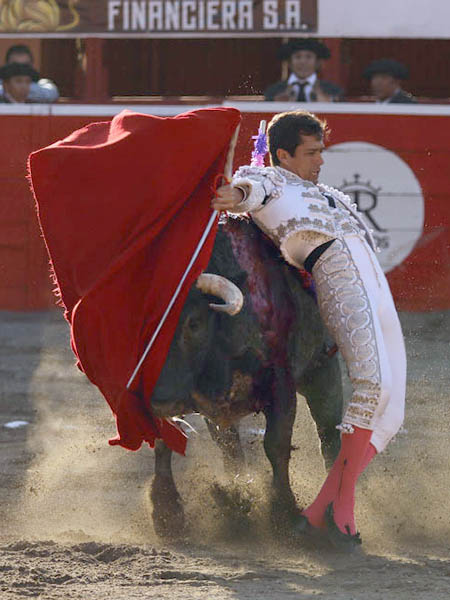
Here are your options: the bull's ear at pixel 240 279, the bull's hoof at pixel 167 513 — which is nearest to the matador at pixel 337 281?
the bull's ear at pixel 240 279

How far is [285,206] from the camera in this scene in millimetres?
3834

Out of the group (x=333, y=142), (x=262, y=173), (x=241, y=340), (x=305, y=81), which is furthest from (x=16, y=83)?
(x=241, y=340)

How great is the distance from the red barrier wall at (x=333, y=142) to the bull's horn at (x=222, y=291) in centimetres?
428

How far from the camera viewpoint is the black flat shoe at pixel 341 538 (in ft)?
12.0

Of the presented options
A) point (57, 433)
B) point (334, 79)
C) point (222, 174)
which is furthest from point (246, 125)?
point (222, 174)

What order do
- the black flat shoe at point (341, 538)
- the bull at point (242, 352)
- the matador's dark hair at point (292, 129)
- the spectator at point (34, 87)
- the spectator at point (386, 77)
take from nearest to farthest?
the black flat shoe at point (341, 538) < the bull at point (242, 352) < the matador's dark hair at point (292, 129) < the spectator at point (34, 87) < the spectator at point (386, 77)

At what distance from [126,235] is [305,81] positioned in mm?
4619

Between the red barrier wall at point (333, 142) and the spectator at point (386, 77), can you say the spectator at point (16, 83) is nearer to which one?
the red barrier wall at point (333, 142)

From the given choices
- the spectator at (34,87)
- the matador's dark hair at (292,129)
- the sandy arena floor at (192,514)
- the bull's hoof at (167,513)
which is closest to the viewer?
the sandy arena floor at (192,514)

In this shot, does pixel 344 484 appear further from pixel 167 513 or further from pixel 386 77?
pixel 386 77

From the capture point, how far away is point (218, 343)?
12.6 feet

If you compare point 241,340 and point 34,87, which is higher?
point 34,87

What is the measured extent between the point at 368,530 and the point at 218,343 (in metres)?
0.72

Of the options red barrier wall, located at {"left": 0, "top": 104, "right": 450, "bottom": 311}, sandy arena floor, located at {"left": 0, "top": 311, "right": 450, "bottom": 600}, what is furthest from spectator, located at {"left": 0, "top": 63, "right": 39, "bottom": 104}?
sandy arena floor, located at {"left": 0, "top": 311, "right": 450, "bottom": 600}
